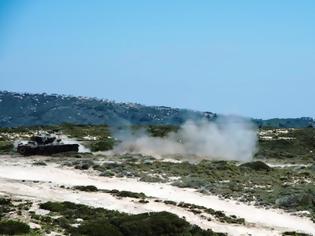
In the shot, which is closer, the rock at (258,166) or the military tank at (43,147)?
the rock at (258,166)

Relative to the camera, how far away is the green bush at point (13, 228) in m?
30.4

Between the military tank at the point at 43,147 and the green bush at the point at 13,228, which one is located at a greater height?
the military tank at the point at 43,147

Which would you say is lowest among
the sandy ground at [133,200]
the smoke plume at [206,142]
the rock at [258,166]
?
the sandy ground at [133,200]

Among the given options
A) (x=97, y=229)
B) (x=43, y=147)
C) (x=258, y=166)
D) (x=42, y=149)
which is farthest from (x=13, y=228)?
(x=258, y=166)

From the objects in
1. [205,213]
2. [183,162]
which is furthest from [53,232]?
[183,162]

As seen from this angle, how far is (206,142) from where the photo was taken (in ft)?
257

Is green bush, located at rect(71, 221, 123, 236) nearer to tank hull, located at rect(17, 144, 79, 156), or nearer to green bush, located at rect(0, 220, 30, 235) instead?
green bush, located at rect(0, 220, 30, 235)

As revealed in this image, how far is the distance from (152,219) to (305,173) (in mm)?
32571

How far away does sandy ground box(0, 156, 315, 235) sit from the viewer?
3859cm

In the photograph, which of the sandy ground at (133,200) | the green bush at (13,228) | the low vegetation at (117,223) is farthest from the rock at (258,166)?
the green bush at (13,228)

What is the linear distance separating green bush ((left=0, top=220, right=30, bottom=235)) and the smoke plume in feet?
145

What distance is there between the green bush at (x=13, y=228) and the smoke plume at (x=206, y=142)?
4407 cm

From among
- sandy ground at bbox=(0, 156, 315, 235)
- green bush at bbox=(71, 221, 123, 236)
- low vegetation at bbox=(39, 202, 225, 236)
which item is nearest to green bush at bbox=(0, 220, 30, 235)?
low vegetation at bbox=(39, 202, 225, 236)

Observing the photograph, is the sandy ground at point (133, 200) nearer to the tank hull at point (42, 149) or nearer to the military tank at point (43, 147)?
the tank hull at point (42, 149)
